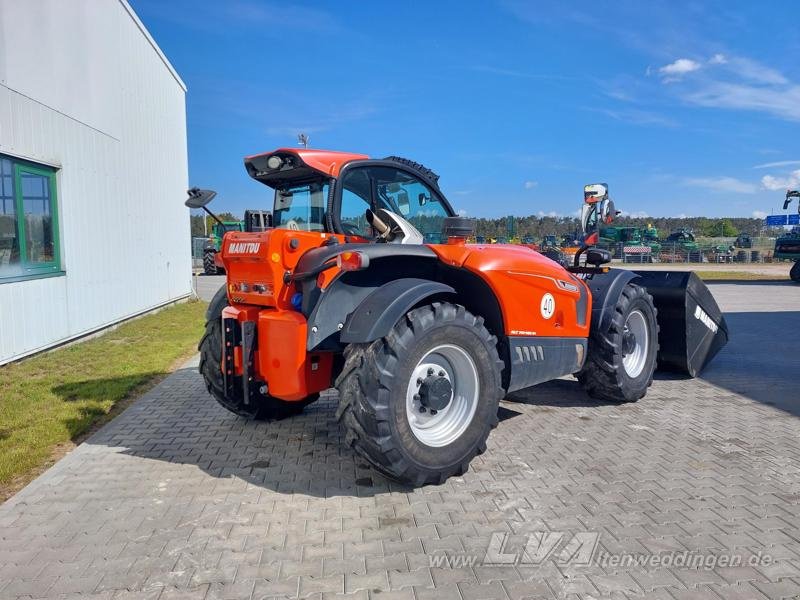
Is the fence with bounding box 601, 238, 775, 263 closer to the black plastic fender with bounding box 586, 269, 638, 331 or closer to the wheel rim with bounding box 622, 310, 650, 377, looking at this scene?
the wheel rim with bounding box 622, 310, 650, 377

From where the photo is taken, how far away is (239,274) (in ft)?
14.4

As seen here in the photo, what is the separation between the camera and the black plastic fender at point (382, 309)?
357 centimetres

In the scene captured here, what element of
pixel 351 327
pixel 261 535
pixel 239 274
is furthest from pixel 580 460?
pixel 239 274

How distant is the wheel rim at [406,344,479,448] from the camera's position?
393 centimetres

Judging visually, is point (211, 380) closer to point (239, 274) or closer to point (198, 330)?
point (239, 274)

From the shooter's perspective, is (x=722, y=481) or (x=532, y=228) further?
(x=532, y=228)

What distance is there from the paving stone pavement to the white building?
4.31 meters

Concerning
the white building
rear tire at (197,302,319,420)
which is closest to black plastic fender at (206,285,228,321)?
rear tire at (197,302,319,420)

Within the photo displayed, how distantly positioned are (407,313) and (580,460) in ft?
5.87

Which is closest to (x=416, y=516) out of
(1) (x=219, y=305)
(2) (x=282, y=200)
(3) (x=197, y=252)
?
(1) (x=219, y=305)

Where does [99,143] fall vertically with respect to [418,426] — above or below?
above

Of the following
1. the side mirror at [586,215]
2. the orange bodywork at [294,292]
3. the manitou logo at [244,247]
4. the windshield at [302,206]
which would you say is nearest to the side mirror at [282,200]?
the windshield at [302,206]

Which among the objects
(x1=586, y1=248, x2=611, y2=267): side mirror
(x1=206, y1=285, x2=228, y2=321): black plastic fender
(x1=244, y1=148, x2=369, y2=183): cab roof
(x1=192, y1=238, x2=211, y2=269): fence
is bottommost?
(x1=192, y1=238, x2=211, y2=269): fence

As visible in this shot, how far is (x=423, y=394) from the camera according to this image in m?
3.92
